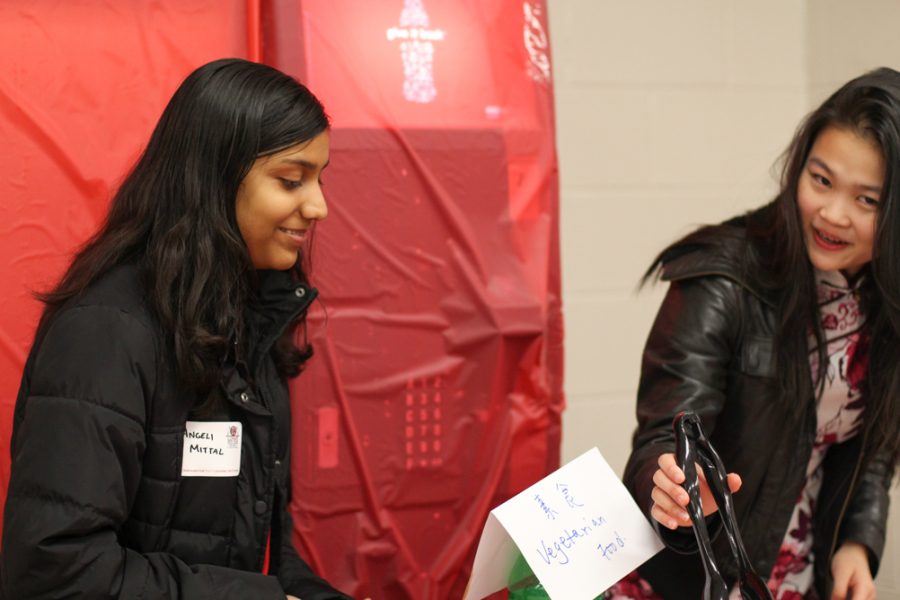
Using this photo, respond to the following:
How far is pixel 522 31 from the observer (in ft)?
6.99

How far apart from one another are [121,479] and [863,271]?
3.64 ft

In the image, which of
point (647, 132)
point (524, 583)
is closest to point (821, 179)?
point (524, 583)

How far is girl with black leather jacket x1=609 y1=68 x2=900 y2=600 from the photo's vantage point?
1386mm

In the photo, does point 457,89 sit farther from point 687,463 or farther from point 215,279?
point 687,463

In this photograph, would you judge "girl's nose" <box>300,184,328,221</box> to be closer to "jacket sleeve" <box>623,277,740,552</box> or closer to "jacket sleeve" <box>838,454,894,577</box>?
"jacket sleeve" <box>623,277,740,552</box>

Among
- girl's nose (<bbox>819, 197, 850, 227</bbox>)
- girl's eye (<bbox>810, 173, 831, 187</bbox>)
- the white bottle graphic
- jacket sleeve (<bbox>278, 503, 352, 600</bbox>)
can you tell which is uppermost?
the white bottle graphic

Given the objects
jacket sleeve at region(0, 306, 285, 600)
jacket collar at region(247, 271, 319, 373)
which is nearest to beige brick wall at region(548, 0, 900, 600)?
jacket collar at region(247, 271, 319, 373)

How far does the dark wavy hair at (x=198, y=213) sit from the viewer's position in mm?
1148

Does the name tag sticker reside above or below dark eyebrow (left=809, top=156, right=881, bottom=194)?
below

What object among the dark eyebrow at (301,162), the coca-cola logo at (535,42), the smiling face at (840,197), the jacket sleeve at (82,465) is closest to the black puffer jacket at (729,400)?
the smiling face at (840,197)

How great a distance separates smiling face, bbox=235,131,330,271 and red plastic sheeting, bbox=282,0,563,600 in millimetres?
718

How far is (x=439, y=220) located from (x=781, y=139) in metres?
1.20

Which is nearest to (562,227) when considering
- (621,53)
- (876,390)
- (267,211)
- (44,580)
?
(621,53)

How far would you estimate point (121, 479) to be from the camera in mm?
1057
